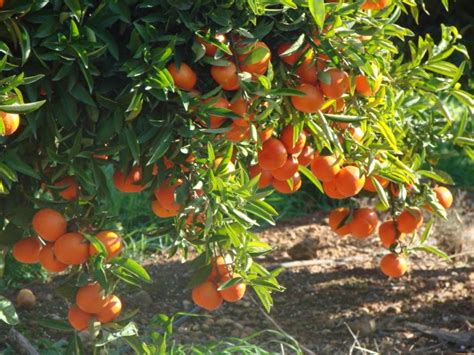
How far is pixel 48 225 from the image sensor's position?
1.71m

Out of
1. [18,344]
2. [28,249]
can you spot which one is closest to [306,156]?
[28,249]

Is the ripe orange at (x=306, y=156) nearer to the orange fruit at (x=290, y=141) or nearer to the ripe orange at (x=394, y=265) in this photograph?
the orange fruit at (x=290, y=141)

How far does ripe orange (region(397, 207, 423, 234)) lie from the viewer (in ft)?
7.66

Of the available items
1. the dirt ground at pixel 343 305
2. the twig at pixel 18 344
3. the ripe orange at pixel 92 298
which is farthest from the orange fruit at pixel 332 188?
the twig at pixel 18 344

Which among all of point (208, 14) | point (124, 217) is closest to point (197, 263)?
point (208, 14)

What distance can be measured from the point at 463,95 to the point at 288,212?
10.6ft

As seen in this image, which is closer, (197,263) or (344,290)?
(197,263)

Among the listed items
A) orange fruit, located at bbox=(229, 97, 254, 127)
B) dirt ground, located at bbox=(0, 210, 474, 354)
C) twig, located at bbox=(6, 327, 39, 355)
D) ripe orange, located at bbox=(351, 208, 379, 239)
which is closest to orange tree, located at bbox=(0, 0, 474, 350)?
orange fruit, located at bbox=(229, 97, 254, 127)

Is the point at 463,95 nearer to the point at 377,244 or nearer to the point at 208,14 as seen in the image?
the point at 208,14

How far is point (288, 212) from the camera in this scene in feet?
17.3

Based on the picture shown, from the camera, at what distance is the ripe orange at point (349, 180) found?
189cm

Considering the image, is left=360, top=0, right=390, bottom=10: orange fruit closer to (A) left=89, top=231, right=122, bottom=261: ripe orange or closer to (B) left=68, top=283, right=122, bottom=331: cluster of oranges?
(A) left=89, top=231, right=122, bottom=261: ripe orange

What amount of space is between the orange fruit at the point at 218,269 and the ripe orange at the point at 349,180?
0.32 meters

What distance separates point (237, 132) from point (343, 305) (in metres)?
2.09
